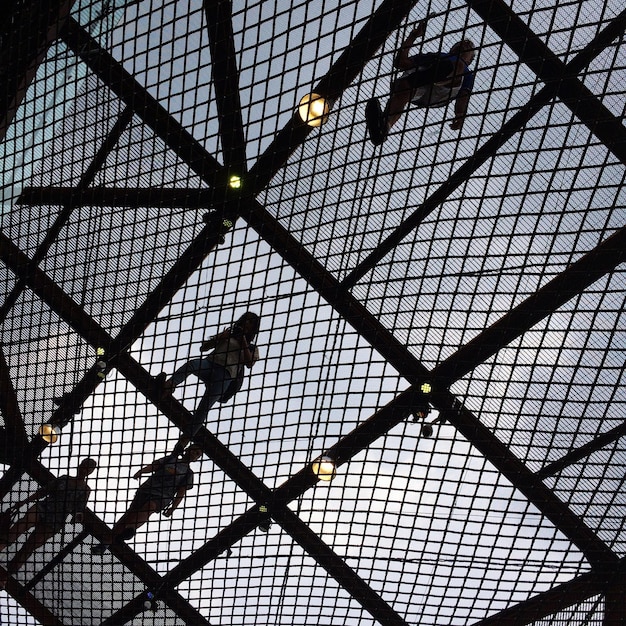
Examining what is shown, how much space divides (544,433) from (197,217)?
170 centimetres

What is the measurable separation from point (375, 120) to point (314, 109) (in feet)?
0.92

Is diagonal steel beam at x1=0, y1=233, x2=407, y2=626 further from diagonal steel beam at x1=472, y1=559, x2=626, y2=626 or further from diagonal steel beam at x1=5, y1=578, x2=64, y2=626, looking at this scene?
diagonal steel beam at x1=5, y1=578, x2=64, y2=626

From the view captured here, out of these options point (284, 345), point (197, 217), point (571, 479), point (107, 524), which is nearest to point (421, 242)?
point (284, 345)

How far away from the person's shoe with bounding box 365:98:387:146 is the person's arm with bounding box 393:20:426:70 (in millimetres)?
142

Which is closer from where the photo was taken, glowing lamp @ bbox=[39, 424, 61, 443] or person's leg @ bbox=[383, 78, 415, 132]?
person's leg @ bbox=[383, 78, 415, 132]

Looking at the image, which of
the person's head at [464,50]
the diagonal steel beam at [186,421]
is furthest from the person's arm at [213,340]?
the person's head at [464,50]

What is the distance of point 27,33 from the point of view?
2.84 m

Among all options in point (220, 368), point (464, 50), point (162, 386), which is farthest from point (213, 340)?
point (464, 50)

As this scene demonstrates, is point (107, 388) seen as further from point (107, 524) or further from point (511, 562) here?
point (511, 562)

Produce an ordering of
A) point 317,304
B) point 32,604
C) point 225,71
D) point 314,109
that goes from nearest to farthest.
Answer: point 314,109, point 225,71, point 317,304, point 32,604

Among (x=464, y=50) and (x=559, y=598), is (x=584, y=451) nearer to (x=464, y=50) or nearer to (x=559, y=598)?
(x=559, y=598)

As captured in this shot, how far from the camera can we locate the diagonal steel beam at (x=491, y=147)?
2854 mm

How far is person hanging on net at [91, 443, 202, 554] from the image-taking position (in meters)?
3.66

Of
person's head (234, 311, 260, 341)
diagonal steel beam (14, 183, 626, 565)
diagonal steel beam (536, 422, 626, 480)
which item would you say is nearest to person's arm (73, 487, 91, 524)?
person's head (234, 311, 260, 341)
